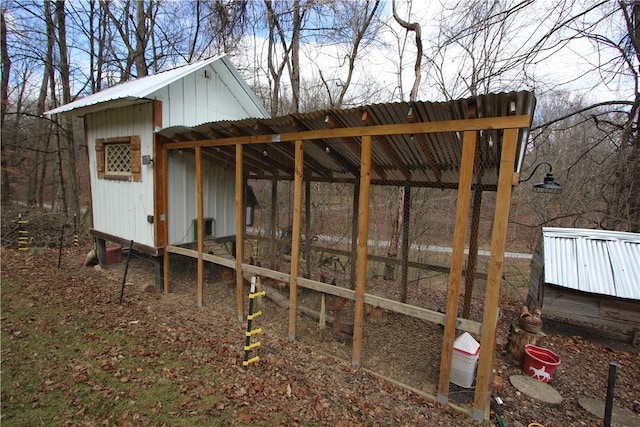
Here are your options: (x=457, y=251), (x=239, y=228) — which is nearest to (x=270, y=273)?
(x=239, y=228)

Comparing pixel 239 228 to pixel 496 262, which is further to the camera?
pixel 239 228

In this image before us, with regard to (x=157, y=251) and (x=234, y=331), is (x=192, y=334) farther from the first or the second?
(x=157, y=251)

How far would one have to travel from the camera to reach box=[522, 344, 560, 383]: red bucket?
164 inches

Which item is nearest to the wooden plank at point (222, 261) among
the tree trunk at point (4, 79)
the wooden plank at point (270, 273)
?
the wooden plank at point (270, 273)

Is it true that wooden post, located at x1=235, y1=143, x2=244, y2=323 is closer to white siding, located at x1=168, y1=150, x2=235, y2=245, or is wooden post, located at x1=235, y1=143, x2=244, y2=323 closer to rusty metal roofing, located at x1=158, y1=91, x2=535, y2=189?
rusty metal roofing, located at x1=158, y1=91, x2=535, y2=189

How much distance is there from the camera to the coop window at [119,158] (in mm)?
6359

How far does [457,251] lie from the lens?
3.23m

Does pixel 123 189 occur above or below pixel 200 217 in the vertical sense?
above

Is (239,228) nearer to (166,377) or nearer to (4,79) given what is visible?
(166,377)

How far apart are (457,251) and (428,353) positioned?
2265mm

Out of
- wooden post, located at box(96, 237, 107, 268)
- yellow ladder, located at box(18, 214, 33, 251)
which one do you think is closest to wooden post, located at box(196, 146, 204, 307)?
wooden post, located at box(96, 237, 107, 268)

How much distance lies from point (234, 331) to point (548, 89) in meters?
8.14

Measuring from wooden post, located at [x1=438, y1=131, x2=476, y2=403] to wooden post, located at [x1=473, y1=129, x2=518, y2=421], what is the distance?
10.8 inches

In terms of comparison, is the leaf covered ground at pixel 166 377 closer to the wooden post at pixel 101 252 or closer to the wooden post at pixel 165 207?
the wooden post at pixel 165 207
